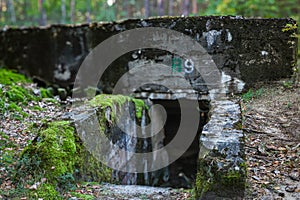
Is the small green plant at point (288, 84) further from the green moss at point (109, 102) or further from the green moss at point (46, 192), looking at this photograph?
the green moss at point (46, 192)

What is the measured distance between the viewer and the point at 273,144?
13.8 ft

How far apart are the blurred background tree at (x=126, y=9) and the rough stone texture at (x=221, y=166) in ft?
27.3

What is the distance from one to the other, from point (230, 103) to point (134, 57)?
9.15 feet

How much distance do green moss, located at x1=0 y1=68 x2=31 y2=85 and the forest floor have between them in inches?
68.0

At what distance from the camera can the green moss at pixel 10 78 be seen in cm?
712

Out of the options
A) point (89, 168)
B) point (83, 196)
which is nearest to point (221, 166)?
point (83, 196)

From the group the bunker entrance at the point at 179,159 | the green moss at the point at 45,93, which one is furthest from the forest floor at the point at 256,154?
the bunker entrance at the point at 179,159

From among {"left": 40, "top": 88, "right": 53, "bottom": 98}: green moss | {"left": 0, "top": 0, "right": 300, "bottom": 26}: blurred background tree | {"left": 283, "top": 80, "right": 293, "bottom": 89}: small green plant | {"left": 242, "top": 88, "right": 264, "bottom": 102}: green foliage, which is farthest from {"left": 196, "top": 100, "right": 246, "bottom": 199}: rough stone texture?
{"left": 0, "top": 0, "right": 300, "bottom": 26}: blurred background tree

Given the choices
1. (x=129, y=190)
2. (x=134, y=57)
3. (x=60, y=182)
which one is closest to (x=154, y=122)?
(x=134, y=57)

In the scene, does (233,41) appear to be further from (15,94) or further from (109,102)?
(15,94)

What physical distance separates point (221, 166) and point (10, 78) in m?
6.40

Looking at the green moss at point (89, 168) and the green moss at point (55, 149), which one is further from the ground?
the green moss at point (55, 149)

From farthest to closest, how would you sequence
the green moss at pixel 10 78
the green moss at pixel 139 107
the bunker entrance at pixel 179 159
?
the bunker entrance at pixel 179 159, the green moss at pixel 10 78, the green moss at pixel 139 107

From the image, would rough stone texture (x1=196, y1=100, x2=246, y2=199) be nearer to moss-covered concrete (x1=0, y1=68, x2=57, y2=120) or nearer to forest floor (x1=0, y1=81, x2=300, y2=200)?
forest floor (x1=0, y1=81, x2=300, y2=200)
